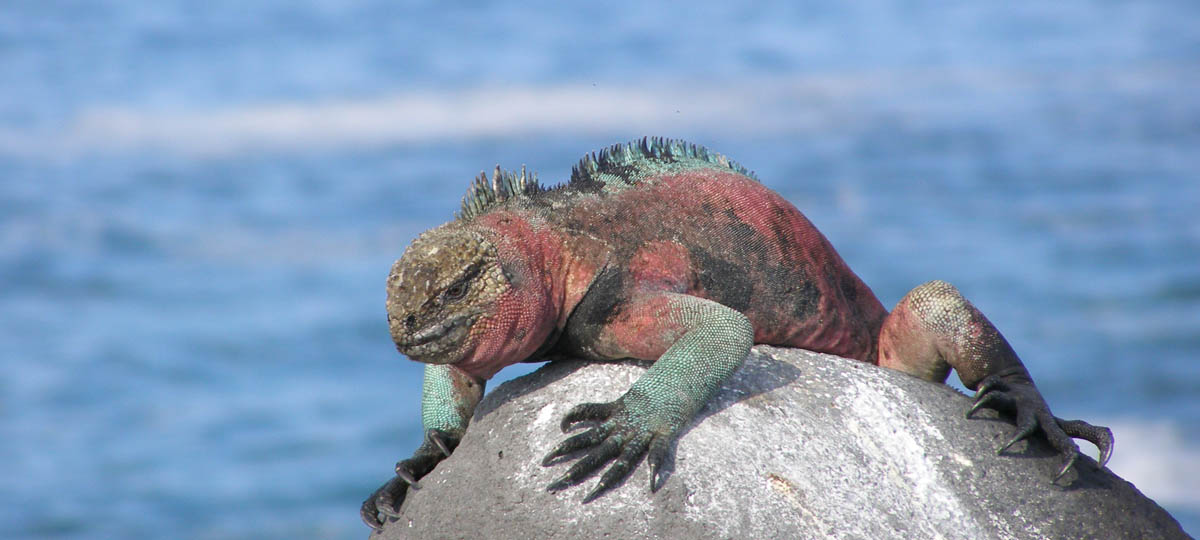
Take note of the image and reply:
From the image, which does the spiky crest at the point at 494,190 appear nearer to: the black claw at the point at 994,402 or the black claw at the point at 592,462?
the black claw at the point at 592,462

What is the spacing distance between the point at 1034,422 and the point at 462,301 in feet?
7.23

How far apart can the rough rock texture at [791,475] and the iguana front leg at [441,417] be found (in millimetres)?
206

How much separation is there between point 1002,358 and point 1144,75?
2702cm

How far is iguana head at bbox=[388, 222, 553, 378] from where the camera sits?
435 cm

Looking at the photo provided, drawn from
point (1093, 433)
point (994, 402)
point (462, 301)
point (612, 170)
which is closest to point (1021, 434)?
point (994, 402)

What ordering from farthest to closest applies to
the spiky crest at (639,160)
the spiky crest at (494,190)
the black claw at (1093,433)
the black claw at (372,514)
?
the spiky crest at (639,160), the black claw at (372,514), the black claw at (1093,433), the spiky crest at (494,190)

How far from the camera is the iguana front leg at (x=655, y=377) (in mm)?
4273

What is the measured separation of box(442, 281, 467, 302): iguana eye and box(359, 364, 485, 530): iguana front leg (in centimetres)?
81

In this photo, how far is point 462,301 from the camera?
14.4ft

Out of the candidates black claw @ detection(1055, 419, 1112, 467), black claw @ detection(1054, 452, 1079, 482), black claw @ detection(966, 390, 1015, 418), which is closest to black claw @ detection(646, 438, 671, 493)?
black claw @ detection(966, 390, 1015, 418)

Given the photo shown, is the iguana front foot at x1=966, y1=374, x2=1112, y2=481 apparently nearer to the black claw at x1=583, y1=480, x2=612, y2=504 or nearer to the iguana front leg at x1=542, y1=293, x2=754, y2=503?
the iguana front leg at x1=542, y1=293, x2=754, y2=503

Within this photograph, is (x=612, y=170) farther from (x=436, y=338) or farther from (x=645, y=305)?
(x=436, y=338)

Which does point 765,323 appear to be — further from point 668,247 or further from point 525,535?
point 525,535

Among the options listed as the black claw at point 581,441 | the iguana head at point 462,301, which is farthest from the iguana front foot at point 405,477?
the black claw at point 581,441
